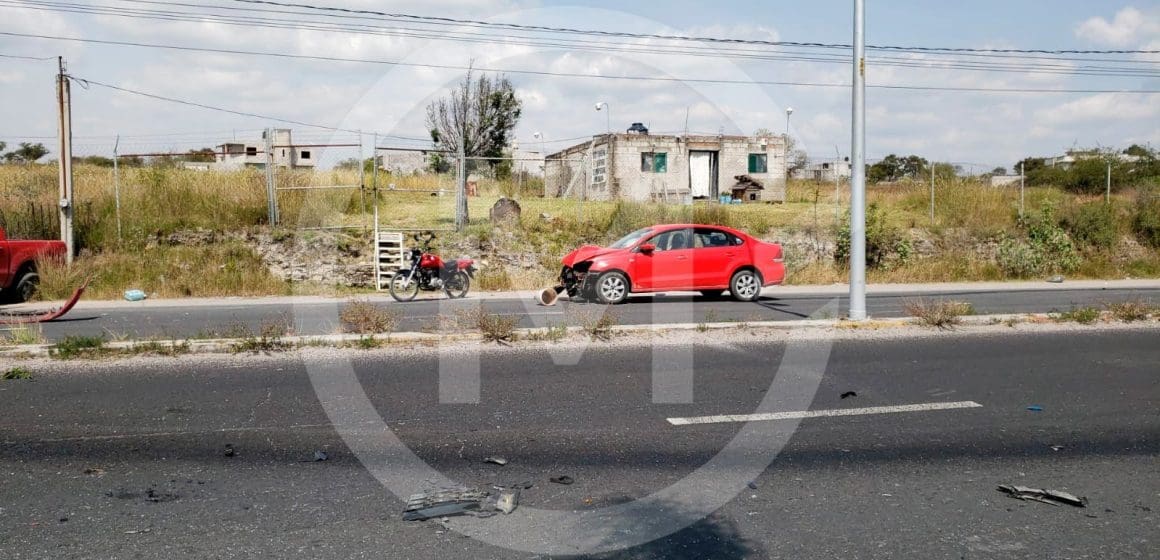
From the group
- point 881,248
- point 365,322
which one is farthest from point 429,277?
point 881,248

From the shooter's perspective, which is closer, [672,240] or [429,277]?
[672,240]

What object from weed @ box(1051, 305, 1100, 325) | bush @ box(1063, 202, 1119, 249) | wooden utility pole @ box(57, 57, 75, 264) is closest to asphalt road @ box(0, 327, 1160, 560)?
weed @ box(1051, 305, 1100, 325)

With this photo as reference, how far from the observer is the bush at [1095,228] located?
26.8 meters

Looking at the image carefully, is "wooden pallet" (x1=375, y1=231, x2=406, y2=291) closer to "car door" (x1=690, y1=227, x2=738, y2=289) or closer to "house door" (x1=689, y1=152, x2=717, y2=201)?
"car door" (x1=690, y1=227, x2=738, y2=289)

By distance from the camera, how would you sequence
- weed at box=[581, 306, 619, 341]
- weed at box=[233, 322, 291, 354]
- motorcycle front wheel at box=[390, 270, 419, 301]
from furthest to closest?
1. motorcycle front wheel at box=[390, 270, 419, 301]
2. weed at box=[581, 306, 619, 341]
3. weed at box=[233, 322, 291, 354]

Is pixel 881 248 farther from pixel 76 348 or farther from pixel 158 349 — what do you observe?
pixel 76 348

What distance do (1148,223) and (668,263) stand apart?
65.2ft

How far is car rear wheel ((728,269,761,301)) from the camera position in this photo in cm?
1680

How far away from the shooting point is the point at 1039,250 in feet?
82.9

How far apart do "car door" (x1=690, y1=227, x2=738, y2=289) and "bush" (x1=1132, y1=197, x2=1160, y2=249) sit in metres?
18.5

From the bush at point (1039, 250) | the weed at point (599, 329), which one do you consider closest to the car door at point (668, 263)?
the weed at point (599, 329)

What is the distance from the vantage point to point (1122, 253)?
2711cm

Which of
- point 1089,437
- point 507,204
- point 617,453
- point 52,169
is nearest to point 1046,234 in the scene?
point 507,204

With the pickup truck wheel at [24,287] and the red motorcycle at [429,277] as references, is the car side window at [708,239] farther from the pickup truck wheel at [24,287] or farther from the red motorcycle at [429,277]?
the pickup truck wheel at [24,287]
